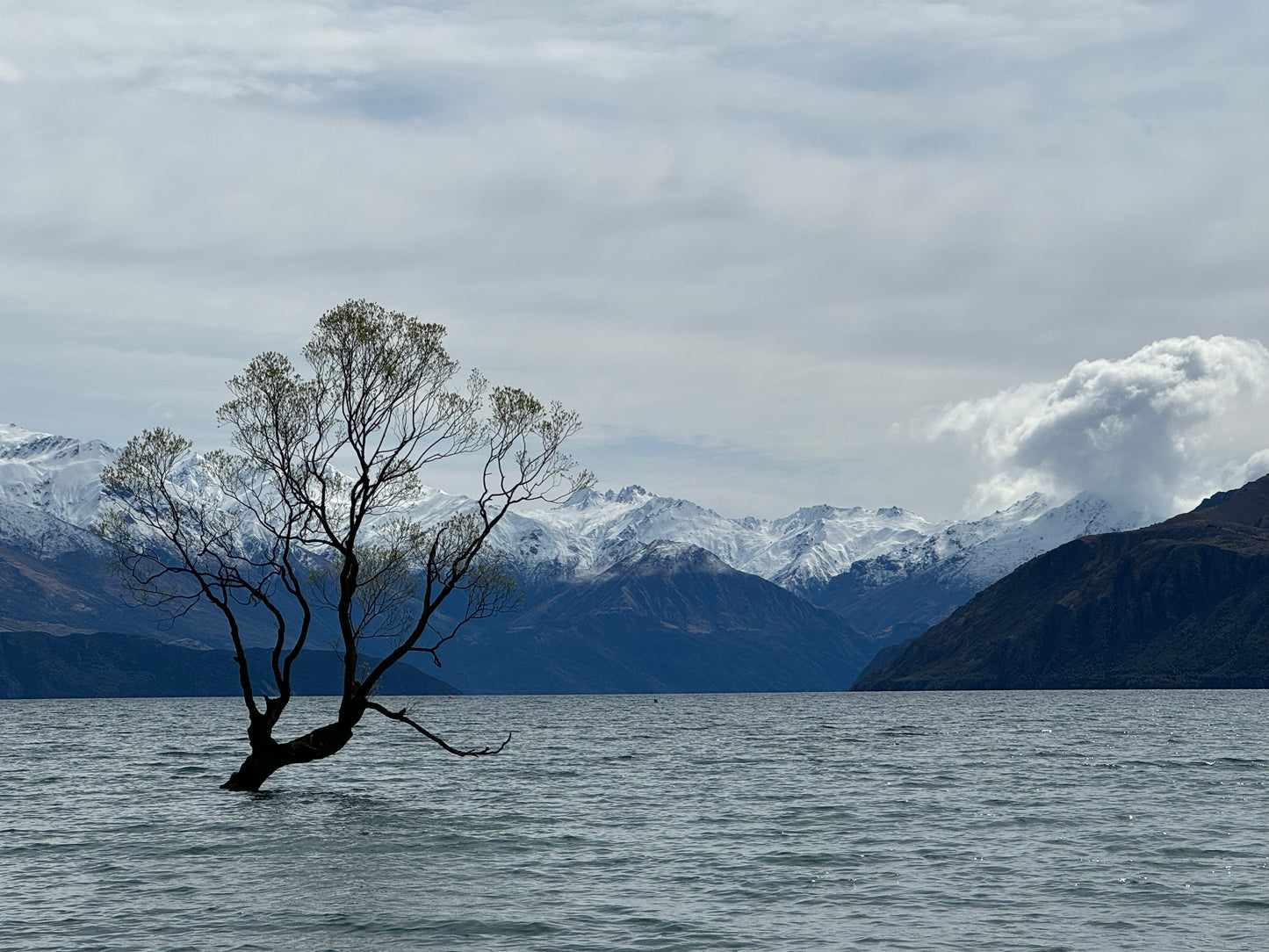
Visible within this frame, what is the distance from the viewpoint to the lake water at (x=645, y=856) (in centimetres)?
3133

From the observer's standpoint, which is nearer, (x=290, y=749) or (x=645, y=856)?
(x=645, y=856)

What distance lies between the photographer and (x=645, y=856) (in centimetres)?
4375

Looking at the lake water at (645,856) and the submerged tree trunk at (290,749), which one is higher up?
the submerged tree trunk at (290,749)

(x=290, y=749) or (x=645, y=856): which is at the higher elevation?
(x=290, y=749)

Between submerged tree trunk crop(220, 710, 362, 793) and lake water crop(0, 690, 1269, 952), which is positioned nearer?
lake water crop(0, 690, 1269, 952)

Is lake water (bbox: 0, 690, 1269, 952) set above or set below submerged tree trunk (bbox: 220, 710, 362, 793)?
below

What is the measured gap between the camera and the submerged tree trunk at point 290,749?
203 ft

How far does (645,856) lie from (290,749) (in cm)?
2618

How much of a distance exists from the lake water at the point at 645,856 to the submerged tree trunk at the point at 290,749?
1995 mm

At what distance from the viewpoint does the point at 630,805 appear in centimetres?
6075

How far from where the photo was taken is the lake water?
31328 mm

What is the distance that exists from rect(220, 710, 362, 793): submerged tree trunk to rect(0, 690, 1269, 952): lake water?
6.55ft

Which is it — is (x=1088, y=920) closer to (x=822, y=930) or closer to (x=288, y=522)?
(x=822, y=930)

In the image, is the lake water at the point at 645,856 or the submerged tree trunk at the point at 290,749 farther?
the submerged tree trunk at the point at 290,749
